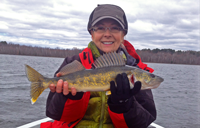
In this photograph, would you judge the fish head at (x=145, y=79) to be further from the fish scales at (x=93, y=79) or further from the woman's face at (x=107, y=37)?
the woman's face at (x=107, y=37)

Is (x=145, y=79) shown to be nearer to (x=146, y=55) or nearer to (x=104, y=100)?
(x=104, y=100)

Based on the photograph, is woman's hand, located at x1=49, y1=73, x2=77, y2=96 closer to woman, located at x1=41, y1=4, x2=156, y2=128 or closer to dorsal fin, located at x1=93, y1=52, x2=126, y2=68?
woman, located at x1=41, y1=4, x2=156, y2=128

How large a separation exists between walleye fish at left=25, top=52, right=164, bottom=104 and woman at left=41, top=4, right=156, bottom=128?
0.13 m

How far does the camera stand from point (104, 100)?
11.5 ft

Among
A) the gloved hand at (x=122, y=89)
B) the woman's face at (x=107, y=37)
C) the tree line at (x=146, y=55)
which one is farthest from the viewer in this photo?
the tree line at (x=146, y=55)

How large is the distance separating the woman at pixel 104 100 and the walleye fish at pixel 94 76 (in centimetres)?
13

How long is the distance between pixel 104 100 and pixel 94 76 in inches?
29.4

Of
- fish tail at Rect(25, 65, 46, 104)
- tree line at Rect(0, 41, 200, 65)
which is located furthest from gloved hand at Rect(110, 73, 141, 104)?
tree line at Rect(0, 41, 200, 65)

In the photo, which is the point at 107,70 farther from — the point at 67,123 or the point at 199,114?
the point at 199,114

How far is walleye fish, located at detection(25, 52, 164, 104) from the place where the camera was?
2992mm

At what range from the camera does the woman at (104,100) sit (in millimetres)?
2945

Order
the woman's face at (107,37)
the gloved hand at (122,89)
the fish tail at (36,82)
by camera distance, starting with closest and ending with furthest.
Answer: the gloved hand at (122,89)
the fish tail at (36,82)
the woman's face at (107,37)

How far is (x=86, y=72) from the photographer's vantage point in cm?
304

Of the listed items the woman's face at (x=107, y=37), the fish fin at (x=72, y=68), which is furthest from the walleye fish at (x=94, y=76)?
the woman's face at (x=107, y=37)
